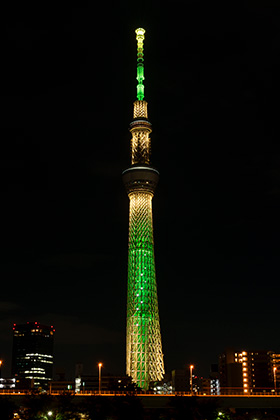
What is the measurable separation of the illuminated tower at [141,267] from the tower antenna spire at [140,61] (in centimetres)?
28

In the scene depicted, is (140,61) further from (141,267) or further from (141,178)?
(141,267)

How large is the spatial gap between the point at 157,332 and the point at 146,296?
8.91 metres

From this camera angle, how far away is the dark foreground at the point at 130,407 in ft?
228

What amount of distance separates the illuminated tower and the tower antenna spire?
0.28 meters

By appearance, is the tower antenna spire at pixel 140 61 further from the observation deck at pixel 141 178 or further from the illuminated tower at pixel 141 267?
the observation deck at pixel 141 178

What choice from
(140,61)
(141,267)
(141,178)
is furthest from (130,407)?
(140,61)

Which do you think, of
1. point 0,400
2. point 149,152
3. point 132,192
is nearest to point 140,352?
point 132,192

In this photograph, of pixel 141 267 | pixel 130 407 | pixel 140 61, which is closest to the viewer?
pixel 130 407

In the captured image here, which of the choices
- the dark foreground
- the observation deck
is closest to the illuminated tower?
the observation deck

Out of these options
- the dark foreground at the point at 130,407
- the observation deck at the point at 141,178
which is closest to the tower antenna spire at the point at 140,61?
the observation deck at the point at 141,178

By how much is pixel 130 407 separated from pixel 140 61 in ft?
379

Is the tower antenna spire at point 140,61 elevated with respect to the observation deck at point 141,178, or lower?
elevated

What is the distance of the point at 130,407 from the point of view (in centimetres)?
7094

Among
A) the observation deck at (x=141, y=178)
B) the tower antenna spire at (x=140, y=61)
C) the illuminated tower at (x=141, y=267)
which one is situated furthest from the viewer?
the tower antenna spire at (x=140, y=61)
